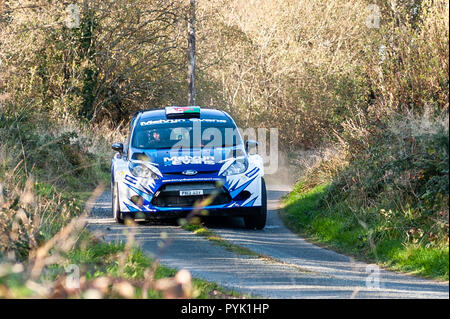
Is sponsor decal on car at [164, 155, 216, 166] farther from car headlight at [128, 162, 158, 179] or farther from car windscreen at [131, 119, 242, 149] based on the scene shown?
car windscreen at [131, 119, 242, 149]

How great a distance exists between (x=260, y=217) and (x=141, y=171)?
202 centimetres

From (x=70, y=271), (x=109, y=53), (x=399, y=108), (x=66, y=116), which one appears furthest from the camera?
(x=109, y=53)

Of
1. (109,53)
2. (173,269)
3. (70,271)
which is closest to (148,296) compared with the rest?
(70,271)

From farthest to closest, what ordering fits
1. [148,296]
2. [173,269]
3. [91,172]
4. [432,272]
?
1. [91,172]
2. [432,272]
3. [173,269]
4. [148,296]

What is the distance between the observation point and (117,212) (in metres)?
12.8

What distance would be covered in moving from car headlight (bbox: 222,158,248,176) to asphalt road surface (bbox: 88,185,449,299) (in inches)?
36.2

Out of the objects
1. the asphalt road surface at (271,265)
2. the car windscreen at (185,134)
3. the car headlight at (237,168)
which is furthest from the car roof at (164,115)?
the asphalt road surface at (271,265)

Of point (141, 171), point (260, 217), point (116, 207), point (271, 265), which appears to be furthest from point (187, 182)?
point (271, 265)

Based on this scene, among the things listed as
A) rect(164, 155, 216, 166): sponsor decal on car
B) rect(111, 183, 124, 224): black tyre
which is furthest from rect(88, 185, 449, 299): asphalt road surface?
rect(164, 155, 216, 166): sponsor decal on car

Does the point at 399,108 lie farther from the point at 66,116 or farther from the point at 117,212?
the point at 66,116

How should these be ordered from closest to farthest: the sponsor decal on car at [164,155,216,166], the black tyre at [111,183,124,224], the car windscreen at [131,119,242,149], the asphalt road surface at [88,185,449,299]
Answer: the asphalt road surface at [88,185,449,299]
the sponsor decal on car at [164,155,216,166]
the black tyre at [111,183,124,224]
the car windscreen at [131,119,242,149]

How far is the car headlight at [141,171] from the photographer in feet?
41.0

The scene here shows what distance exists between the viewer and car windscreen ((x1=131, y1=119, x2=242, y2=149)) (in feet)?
43.9

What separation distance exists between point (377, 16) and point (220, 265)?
29561mm
